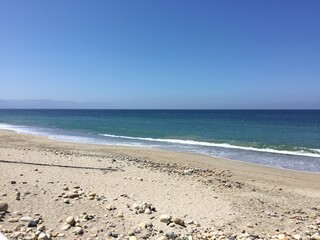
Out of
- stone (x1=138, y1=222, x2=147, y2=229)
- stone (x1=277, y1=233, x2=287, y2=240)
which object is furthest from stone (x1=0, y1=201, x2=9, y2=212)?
stone (x1=277, y1=233, x2=287, y2=240)

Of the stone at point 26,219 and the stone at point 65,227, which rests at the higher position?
the stone at point 26,219

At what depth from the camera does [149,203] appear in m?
8.12

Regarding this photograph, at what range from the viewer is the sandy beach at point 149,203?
5.89m

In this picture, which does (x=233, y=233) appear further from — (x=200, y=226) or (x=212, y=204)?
(x=212, y=204)

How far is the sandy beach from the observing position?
5.89 metres

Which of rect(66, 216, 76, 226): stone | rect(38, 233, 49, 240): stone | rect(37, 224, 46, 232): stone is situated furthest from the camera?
rect(66, 216, 76, 226): stone

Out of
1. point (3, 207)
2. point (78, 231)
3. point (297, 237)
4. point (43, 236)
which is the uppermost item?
point (3, 207)

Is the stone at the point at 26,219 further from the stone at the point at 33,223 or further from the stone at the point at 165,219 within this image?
the stone at the point at 165,219

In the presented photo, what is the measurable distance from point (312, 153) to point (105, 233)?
65.9 feet

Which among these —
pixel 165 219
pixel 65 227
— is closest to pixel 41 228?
pixel 65 227

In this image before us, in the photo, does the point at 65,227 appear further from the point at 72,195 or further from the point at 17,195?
the point at 17,195

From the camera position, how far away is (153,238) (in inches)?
223

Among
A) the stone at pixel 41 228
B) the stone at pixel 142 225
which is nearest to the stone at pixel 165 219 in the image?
the stone at pixel 142 225

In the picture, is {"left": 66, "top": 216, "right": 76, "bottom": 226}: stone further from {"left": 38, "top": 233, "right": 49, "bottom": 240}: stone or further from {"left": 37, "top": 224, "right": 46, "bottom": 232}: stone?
{"left": 38, "top": 233, "right": 49, "bottom": 240}: stone
